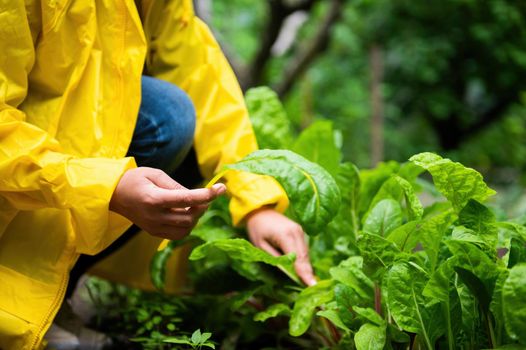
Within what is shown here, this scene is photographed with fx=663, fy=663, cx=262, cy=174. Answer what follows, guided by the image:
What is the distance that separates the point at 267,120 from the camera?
5.64 ft

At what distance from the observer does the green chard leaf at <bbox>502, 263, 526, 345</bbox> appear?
907 millimetres

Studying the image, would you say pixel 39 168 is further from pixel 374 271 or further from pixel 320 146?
pixel 320 146

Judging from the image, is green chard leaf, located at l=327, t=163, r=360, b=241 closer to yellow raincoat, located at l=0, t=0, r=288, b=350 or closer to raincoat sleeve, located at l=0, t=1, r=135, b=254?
yellow raincoat, located at l=0, t=0, r=288, b=350

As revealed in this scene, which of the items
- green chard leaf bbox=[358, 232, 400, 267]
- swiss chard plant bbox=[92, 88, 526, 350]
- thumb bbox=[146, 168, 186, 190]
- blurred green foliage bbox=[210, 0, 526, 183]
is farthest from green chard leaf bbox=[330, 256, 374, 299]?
blurred green foliage bbox=[210, 0, 526, 183]

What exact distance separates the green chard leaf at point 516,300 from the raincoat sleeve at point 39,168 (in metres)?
0.62

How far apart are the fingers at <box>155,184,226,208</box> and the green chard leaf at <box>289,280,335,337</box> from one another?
0.32 meters

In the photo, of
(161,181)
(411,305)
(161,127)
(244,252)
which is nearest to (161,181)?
(161,181)

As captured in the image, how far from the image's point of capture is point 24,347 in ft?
3.69

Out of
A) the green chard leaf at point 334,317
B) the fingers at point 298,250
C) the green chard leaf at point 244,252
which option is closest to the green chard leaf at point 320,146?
the fingers at point 298,250

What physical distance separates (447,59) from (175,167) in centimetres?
509

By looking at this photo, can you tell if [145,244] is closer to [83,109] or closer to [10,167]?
[83,109]

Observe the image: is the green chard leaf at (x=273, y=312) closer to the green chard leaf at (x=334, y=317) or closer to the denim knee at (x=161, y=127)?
the green chard leaf at (x=334, y=317)

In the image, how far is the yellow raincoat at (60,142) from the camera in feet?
3.57

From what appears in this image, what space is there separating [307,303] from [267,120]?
614 millimetres
